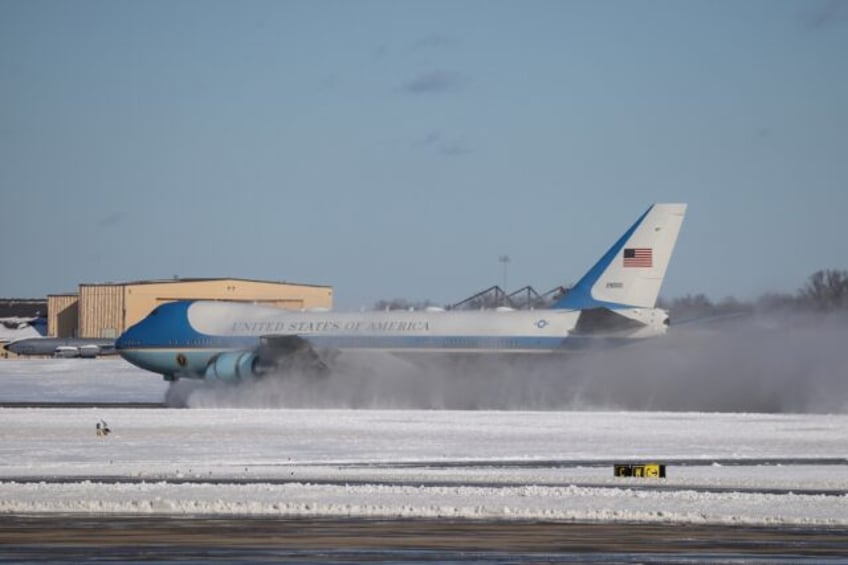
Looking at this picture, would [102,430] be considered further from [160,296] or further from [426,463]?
[160,296]

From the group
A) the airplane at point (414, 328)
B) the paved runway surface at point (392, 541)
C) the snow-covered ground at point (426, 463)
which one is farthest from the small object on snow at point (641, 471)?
the airplane at point (414, 328)

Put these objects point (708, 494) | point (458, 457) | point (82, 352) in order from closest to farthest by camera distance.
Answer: point (708, 494) < point (458, 457) < point (82, 352)

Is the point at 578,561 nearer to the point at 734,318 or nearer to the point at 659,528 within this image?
the point at 659,528

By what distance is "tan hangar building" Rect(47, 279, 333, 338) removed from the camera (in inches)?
4530

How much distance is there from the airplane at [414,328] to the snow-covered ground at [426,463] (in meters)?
4.71

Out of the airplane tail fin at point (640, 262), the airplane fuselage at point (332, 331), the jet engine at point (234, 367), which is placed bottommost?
the jet engine at point (234, 367)

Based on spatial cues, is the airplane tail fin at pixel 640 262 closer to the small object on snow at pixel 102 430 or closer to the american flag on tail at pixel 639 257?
the american flag on tail at pixel 639 257

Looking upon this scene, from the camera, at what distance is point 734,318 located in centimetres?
5484

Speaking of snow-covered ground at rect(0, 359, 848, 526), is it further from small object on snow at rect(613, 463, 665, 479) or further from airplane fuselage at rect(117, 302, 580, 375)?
airplane fuselage at rect(117, 302, 580, 375)

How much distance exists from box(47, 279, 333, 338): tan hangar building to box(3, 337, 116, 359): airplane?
3.14 metres

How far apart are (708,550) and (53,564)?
7.42 m

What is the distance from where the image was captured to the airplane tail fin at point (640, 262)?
55469 millimetres

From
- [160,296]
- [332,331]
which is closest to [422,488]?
[332,331]

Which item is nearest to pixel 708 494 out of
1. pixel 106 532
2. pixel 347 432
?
pixel 106 532
